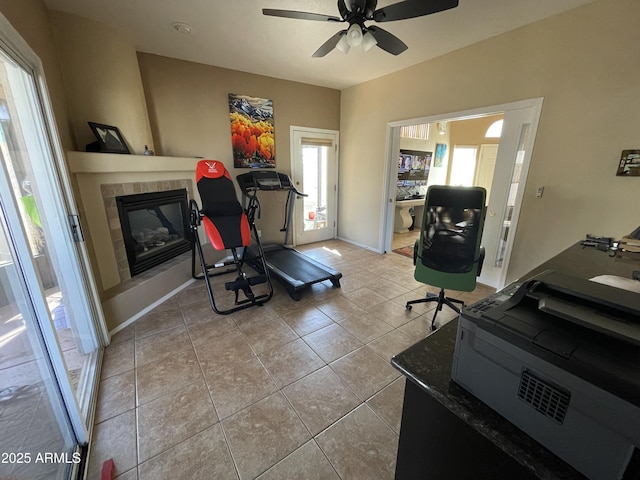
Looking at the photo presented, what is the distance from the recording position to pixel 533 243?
8.96ft

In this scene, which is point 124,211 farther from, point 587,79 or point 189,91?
point 587,79

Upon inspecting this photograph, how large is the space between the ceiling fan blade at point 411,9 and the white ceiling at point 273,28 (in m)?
0.55

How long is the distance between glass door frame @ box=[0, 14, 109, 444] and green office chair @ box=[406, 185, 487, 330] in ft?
8.17

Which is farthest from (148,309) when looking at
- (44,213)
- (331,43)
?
(331,43)

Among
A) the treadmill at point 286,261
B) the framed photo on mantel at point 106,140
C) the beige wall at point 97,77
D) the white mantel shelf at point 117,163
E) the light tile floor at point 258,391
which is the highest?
the beige wall at point 97,77

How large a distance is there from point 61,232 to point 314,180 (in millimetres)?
3579

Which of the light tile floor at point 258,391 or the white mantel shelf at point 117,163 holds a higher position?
the white mantel shelf at point 117,163

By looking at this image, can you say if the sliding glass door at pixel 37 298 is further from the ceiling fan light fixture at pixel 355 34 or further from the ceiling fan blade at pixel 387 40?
the ceiling fan blade at pixel 387 40

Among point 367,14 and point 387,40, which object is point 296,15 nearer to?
point 367,14

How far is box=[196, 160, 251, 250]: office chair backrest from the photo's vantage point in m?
2.75

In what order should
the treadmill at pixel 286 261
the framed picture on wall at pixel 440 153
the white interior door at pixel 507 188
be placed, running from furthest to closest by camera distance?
the framed picture on wall at pixel 440 153, the treadmill at pixel 286 261, the white interior door at pixel 507 188

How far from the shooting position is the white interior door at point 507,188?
267cm

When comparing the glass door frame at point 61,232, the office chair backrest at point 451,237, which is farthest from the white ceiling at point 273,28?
Result: the office chair backrest at point 451,237

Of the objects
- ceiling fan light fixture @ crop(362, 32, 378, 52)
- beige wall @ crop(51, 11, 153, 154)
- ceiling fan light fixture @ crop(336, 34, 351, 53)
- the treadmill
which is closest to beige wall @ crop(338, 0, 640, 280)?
ceiling fan light fixture @ crop(362, 32, 378, 52)
